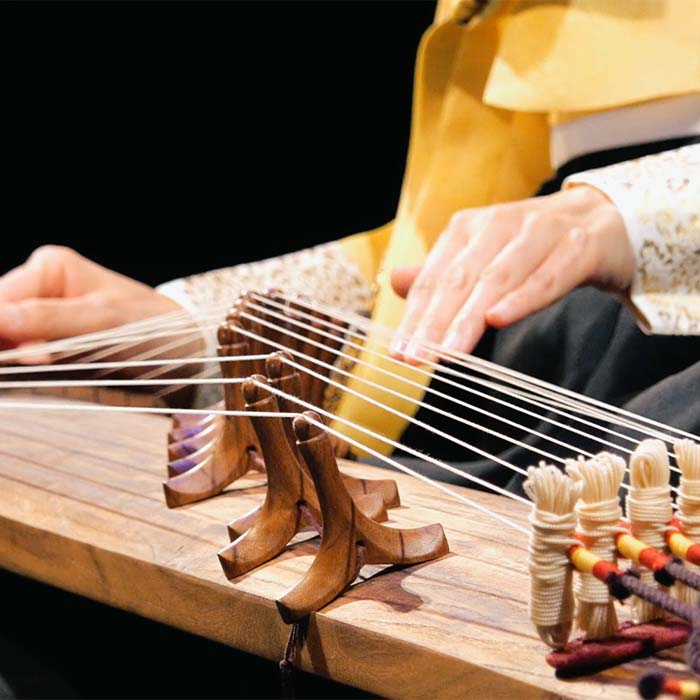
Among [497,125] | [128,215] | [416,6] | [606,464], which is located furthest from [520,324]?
[128,215]

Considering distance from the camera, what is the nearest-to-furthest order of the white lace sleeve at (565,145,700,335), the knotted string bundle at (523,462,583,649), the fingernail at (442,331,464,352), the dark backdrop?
the knotted string bundle at (523,462,583,649), the fingernail at (442,331,464,352), the white lace sleeve at (565,145,700,335), the dark backdrop

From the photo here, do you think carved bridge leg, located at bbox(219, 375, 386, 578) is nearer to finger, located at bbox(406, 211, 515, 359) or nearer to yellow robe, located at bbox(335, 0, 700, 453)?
finger, located at bbox(406, 211, 515, 359)

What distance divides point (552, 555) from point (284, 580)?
0.24 metres

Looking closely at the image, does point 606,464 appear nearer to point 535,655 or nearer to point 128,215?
point 535,655

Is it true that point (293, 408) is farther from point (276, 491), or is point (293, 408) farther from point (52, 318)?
point (52, 318)

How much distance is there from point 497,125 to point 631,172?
436 millimetres

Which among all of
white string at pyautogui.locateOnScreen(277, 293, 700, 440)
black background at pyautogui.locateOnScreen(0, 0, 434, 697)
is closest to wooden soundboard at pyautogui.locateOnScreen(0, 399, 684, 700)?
white string at pyautogui.locateOnScreen(277, 293, 700, 440)

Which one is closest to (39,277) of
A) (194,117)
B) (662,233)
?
(662,233)

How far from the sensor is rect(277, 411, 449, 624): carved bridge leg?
27.3 inches

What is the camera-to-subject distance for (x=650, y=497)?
1.97 ft

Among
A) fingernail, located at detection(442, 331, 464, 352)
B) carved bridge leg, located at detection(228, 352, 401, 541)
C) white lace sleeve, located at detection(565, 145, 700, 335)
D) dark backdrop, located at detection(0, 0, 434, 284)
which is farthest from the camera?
dark backdrop, located at detection(0, 0, 434, 284)

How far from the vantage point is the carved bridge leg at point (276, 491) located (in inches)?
30.9

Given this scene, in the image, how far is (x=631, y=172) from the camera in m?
1.08

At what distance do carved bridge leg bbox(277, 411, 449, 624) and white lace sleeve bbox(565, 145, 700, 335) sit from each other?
0.42m
